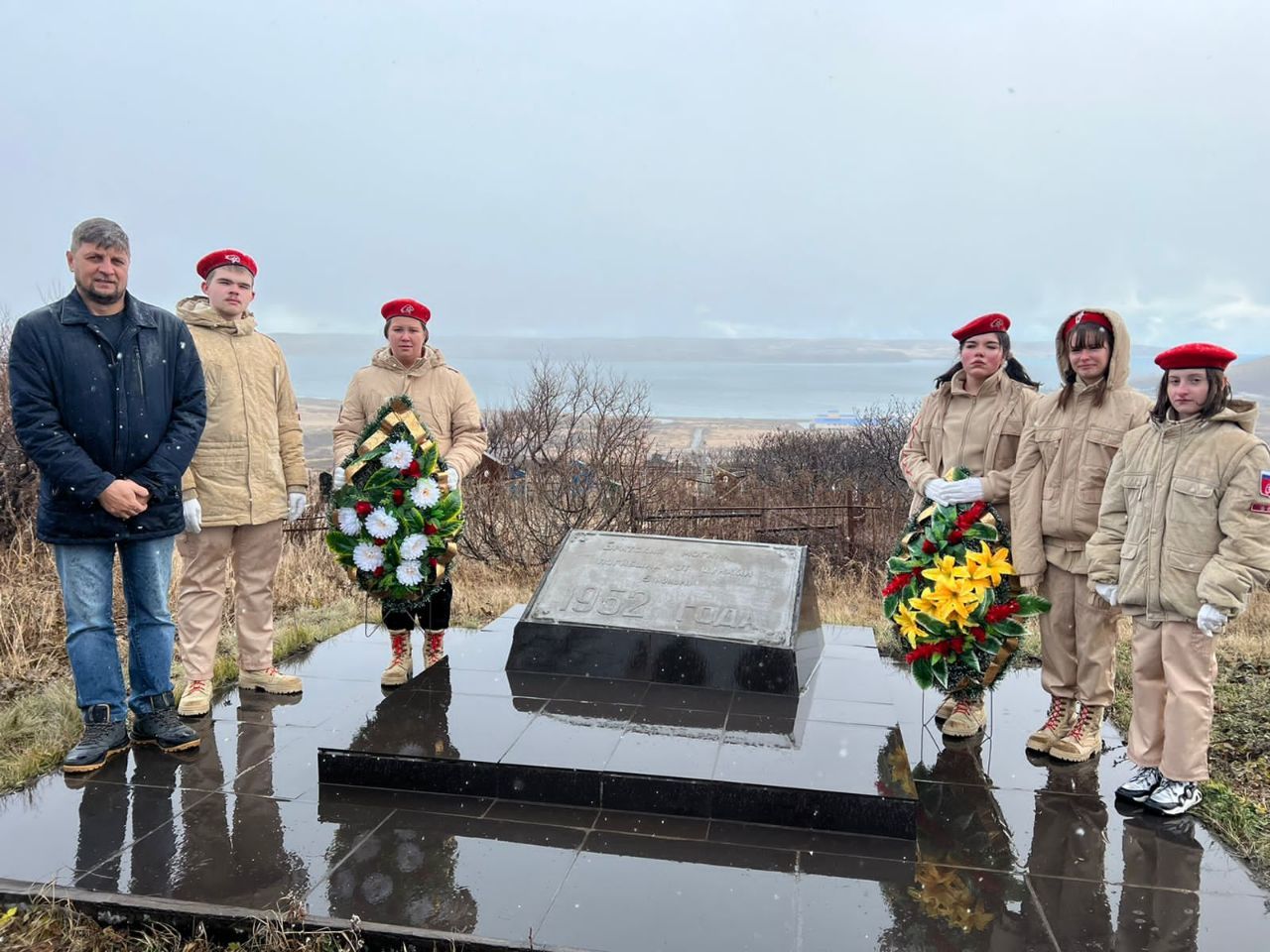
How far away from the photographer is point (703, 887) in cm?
309

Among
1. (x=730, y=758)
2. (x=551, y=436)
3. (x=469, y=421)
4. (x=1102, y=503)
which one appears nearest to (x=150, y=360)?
(x=469, y=421)

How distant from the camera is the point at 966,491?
14.3ft

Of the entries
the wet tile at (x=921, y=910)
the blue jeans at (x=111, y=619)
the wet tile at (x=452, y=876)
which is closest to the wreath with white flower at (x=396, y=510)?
the blue jeans at (x=111, y=619)

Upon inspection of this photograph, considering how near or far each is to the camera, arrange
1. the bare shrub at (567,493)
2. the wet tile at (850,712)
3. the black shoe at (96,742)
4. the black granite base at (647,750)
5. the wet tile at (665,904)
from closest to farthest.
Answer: the wet tile at (665,904) → the black granite base at (647,750) → the black shoe at (96,742) → the wet tile at (850,712) → the bare shrub at (567,493)

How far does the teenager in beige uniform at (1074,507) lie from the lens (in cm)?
402

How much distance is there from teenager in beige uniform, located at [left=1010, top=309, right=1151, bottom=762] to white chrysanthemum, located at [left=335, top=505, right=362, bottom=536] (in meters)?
3.27

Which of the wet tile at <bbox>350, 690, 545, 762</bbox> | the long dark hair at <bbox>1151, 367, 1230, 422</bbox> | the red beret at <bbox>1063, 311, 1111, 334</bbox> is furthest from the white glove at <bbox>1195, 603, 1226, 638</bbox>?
the wet tile at <bbox>350, 690, 545, 762</bbox>

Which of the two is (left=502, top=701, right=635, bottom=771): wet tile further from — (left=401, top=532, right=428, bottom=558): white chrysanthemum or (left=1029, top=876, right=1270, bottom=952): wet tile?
(left=1029, top=876, right=1270, bottom=952): wet tile

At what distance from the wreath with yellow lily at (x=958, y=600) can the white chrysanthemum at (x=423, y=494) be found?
2.38 metres

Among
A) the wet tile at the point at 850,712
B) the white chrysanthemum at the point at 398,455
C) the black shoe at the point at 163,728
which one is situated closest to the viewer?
the black shoe at the point at 163,728

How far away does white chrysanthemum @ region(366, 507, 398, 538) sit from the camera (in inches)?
194

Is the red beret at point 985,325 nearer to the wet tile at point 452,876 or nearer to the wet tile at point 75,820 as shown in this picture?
the wet tile at point 452,876

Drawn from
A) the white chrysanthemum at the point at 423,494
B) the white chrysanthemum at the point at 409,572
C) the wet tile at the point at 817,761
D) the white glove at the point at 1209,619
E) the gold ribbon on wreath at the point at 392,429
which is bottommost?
the wet tile at the point at 817,761

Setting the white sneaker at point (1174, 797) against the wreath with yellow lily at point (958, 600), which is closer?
the white sneaker at point (1174, 797)
